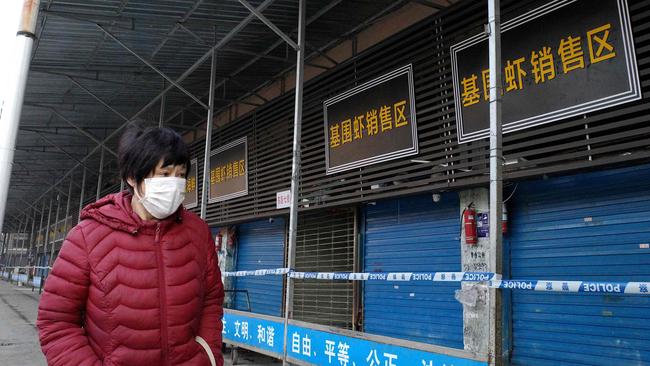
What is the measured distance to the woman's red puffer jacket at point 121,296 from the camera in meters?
1.93

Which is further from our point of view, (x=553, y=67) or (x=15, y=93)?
(x=553, y=67)

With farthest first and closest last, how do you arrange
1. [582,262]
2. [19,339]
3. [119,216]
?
[19,339] → [582,262] → [119,216]

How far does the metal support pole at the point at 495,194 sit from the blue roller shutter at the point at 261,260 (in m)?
7.06

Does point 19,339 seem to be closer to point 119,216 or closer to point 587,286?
point 119,216

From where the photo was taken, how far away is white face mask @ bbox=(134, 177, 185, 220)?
2152mm

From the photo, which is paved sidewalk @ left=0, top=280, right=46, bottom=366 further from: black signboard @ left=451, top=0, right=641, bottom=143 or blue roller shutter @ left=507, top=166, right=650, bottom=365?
black signboard @ left=451, top=0, right=641, bottom=143

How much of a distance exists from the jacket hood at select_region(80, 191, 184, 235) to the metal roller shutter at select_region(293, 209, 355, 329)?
676cm

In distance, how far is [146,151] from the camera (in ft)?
7.13

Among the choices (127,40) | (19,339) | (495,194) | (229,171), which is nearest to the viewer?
(495,194)

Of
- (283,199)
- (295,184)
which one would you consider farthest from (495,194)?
(283,199)

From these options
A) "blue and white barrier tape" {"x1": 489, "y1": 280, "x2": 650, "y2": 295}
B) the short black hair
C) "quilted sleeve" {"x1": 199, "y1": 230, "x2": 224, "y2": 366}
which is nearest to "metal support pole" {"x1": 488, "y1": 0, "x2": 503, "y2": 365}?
"blue and white barrier tape" {"x1": 489, "y1": 280, "x2": 650, "y2": 295}

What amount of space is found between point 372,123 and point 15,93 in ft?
16.5

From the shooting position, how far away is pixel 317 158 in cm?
900

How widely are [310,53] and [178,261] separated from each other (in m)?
8.63
